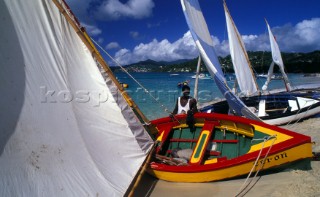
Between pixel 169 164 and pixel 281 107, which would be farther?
pixel 281 107

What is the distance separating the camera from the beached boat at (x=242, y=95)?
9.45 metres

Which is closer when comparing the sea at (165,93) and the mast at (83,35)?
the mast at (83,35)

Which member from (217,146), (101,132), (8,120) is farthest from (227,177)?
(8,120)

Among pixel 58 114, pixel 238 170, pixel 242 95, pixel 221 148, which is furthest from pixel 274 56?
pixel 58 114

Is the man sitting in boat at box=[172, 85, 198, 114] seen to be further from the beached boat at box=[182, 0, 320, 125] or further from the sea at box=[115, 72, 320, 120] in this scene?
the beached boat at box=[182, 0, 320, 125]

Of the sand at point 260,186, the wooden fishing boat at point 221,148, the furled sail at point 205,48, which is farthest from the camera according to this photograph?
the furled sail at point 205,48

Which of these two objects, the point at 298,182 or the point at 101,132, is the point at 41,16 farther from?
the point at 298,182

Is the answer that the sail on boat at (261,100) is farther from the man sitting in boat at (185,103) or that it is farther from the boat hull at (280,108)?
the man sitting in boat at (185,103)

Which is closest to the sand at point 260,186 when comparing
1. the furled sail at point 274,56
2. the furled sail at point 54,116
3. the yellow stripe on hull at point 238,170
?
the yellow stripe on hull at point 238,170

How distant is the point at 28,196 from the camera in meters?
3.61

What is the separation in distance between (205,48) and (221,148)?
392 cm

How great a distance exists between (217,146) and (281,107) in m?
8.09

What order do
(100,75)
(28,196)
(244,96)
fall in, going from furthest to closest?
(244,96) < (100,75) < (28,196)

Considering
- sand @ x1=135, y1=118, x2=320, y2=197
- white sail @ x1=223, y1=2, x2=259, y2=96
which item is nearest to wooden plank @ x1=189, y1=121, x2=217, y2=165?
sand @ x1=135, y1=118, x2=320, y2=197
